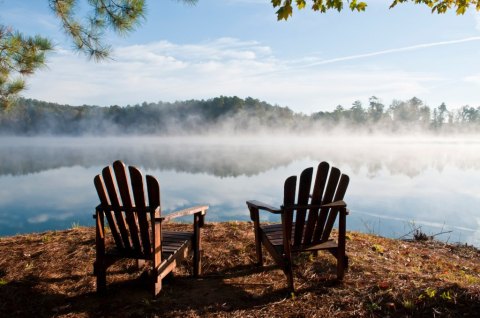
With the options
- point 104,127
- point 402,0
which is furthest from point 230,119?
point 402,0

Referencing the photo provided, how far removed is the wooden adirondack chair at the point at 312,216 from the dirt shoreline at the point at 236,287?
308 mm

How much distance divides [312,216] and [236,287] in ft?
3.42

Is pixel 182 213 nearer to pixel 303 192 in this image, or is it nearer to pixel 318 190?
pixel 303 192

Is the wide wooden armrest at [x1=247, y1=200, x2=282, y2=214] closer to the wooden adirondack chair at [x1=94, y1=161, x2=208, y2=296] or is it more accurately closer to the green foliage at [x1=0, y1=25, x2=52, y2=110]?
the wooden adirondack chair at [x1=94, y1=161, x2=208, y2=296]

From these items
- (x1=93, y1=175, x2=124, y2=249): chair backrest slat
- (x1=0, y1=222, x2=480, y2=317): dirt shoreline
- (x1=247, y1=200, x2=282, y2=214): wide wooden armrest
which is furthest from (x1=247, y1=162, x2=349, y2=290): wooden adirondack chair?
(x1=93, y1=175, x2=124, y2=249): chair backrest slat

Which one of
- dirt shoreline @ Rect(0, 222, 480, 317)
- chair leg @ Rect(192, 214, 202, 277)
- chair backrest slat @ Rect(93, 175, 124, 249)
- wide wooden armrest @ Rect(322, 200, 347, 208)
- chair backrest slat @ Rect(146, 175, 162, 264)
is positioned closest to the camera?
dirt shoreline @ Rect(0, 222, 480, 317)

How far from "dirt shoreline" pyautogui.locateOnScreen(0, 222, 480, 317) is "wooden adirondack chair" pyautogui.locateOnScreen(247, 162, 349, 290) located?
1.01 ft

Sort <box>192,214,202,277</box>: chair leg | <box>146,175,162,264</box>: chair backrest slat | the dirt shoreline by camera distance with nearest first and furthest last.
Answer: the dirt shoreline
<box>146,175,162,264</box>: chair backrest slat
<box>192,214,202,277</box>: chair leg

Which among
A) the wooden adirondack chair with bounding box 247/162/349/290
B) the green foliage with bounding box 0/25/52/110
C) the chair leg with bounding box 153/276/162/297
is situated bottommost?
the chair leg with bounding box 153/276/162/297

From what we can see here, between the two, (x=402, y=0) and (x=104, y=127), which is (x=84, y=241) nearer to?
(x=402, y=0)

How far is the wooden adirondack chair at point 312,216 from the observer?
10.6ft

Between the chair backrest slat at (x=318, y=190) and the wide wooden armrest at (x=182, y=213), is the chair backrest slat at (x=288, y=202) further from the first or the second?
the wide wooden armrest at (x=182, y=213)

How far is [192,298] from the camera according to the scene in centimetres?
315

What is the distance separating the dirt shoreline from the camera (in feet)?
9.32
